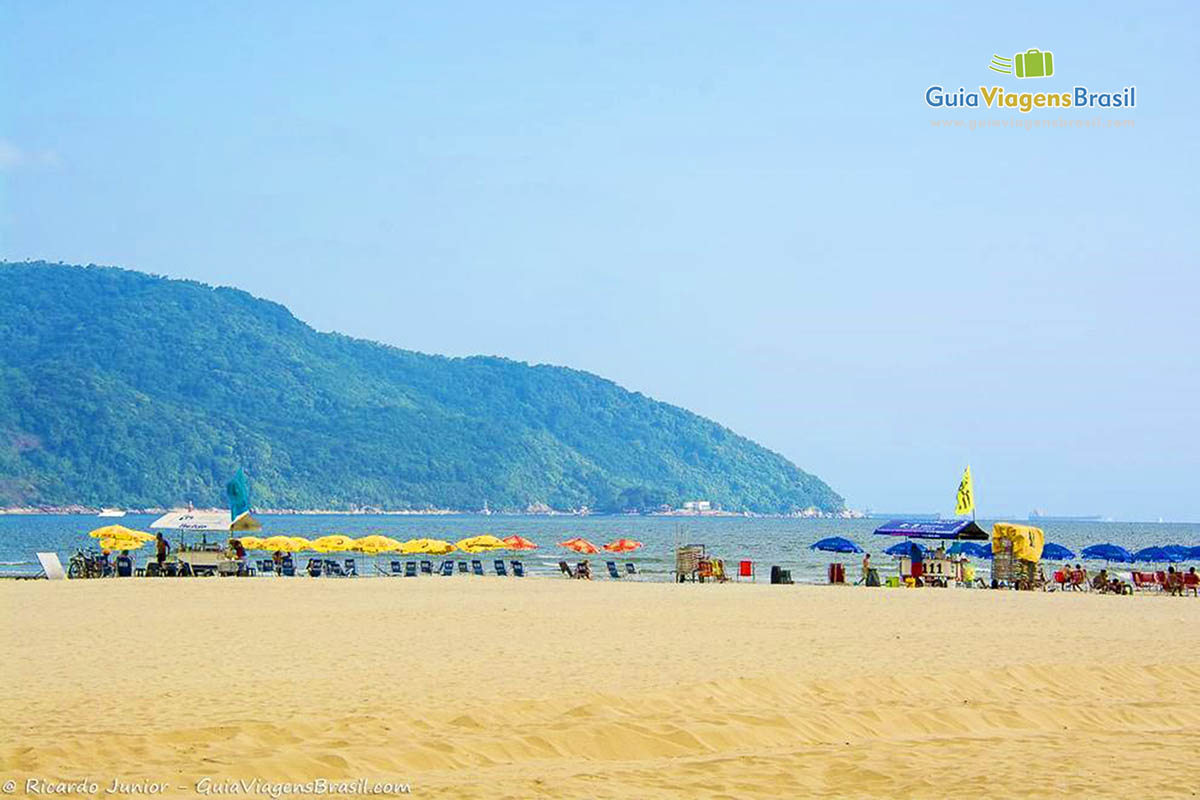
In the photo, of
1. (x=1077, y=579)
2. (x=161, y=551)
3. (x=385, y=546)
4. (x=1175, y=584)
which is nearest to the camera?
(x=1175, y=584)

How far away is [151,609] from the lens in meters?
22.1

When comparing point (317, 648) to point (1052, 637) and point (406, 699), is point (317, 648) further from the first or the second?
point (1052, 637)

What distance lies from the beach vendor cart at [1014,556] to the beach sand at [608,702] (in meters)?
11.8

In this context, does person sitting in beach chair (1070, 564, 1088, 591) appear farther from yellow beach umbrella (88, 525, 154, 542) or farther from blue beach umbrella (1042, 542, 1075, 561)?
yellow beach umbrella (88, 525, 154, 542)

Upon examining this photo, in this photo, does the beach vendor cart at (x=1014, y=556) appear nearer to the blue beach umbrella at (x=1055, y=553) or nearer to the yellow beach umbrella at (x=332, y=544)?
the blue beach umbrella at (x=1055, y=553)

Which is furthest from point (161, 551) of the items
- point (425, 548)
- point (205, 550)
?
point (425, 548)

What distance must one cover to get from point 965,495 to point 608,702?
27303mm

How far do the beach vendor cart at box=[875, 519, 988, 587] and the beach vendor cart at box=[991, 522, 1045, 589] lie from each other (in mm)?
533

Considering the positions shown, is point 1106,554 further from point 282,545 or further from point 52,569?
point 52,569

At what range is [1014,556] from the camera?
3353 centimetres

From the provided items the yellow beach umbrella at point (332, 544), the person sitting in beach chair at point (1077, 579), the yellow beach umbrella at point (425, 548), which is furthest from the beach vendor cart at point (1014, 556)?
the yellow beach umbrella at point (332, 544)

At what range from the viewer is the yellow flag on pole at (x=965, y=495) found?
3612 centimetres

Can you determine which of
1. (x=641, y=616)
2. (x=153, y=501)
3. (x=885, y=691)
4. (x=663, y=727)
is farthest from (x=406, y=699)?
(x=153, y=501)

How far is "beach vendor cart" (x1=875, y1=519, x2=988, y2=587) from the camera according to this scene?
32.5 metres
